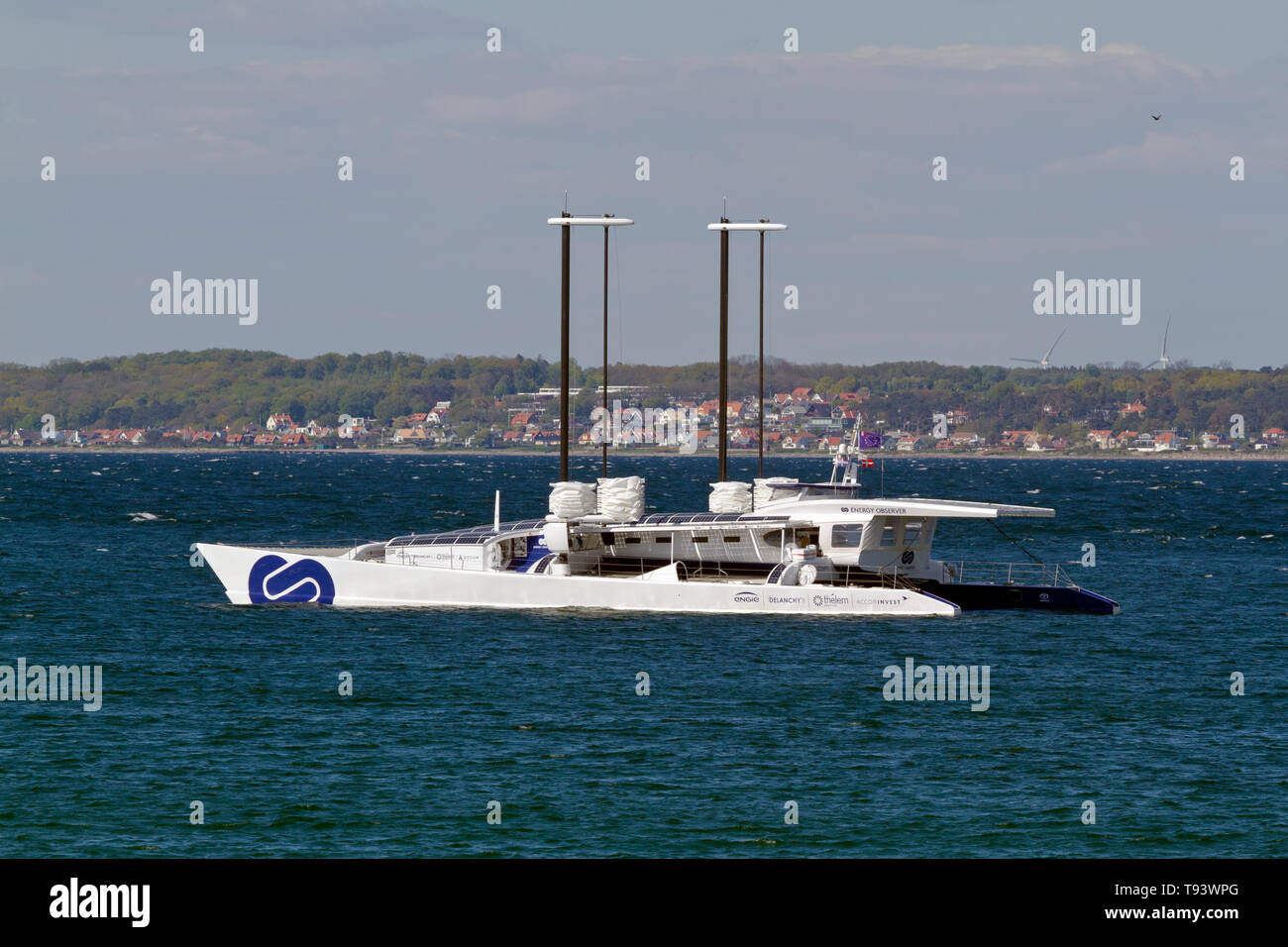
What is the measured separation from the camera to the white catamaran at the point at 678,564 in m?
→ 53.3

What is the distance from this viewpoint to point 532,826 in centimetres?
2686

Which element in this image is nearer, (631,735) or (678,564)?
(631,735)

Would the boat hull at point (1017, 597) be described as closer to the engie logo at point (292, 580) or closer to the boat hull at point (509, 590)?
the boat hull at point (509, 590)

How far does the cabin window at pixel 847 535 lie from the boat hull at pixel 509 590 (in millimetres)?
2157

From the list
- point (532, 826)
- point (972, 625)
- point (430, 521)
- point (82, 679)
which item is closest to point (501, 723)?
point (532, 826)

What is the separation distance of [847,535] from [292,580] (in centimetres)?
2004

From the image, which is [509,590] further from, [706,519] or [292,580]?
[292,580]

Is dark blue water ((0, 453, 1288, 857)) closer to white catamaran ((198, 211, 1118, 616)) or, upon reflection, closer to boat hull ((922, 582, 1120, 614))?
boat hull ((922, 582, 1120, 614))

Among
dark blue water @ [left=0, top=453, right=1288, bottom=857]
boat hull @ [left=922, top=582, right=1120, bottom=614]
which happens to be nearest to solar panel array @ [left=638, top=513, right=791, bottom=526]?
dark blue water @ [left=0, top=453, right=1288, bottom=857]
